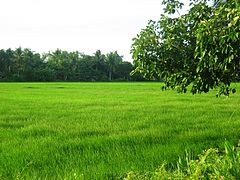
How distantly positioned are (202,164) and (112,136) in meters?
6.40

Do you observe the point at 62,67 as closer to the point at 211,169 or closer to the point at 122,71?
the point at 122,71

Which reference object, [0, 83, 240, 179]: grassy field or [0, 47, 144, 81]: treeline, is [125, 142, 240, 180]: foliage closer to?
[0, 83, 240, 179]: grassy field

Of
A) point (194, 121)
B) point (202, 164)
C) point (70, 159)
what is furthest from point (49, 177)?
point (194, 121)

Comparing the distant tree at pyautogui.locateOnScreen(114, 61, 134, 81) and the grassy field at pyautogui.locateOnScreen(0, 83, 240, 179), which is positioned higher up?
the distant tree at pyautogui.locateOnScreen(114, 61, 134, 81)

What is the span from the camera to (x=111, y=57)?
12912cm

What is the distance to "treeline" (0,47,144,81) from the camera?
11062cm

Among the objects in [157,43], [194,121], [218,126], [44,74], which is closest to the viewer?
[157,43]

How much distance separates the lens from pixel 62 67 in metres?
119

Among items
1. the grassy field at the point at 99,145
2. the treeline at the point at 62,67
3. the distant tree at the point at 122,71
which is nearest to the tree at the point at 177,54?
the grassy field at the point at 99,145

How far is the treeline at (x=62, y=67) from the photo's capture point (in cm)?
11062

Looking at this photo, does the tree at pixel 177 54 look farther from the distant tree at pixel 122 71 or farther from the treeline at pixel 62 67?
the distant tree at pixel 122 71

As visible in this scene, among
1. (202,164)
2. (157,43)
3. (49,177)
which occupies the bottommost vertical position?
(49,177)

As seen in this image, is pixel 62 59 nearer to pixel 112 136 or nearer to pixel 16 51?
pixel 16 51

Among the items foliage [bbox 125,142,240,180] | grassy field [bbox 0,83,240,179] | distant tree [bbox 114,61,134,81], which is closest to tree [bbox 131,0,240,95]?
grassy field [bbox 0,83,240,179]
